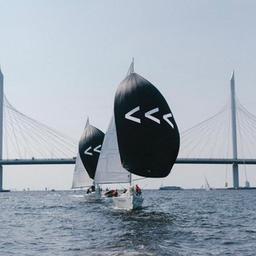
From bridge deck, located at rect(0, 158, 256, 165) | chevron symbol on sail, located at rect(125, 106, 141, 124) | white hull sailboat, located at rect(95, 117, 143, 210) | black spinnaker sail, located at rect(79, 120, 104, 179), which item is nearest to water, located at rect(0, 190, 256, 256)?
chevron symbol on sail, located at rect(125, 106, 141, 124)

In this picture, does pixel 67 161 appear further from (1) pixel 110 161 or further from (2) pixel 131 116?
(2) pixel 131 116

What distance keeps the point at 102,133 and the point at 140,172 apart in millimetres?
25529

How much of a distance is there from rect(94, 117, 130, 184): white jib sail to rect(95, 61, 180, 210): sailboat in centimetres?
564

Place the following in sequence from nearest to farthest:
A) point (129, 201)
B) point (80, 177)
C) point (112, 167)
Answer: point (129, 201)
point (112, 167)
point (80, 177)

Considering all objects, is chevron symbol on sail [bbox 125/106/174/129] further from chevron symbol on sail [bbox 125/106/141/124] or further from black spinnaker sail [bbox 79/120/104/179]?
black spinnaker sail [bbox 79/120/104/179]

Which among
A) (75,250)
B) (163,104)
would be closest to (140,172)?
(163,104)

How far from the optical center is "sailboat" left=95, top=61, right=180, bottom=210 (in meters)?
29.7

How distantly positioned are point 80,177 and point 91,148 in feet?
17.4

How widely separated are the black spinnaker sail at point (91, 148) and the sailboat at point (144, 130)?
73.4ft

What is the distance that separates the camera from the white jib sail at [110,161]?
38031mm

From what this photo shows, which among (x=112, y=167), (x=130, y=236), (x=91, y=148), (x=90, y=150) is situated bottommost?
(x=130, y=236)

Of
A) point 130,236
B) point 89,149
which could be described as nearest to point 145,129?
point 130,236

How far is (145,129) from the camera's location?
30.0 metres

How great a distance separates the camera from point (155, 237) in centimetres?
1975
